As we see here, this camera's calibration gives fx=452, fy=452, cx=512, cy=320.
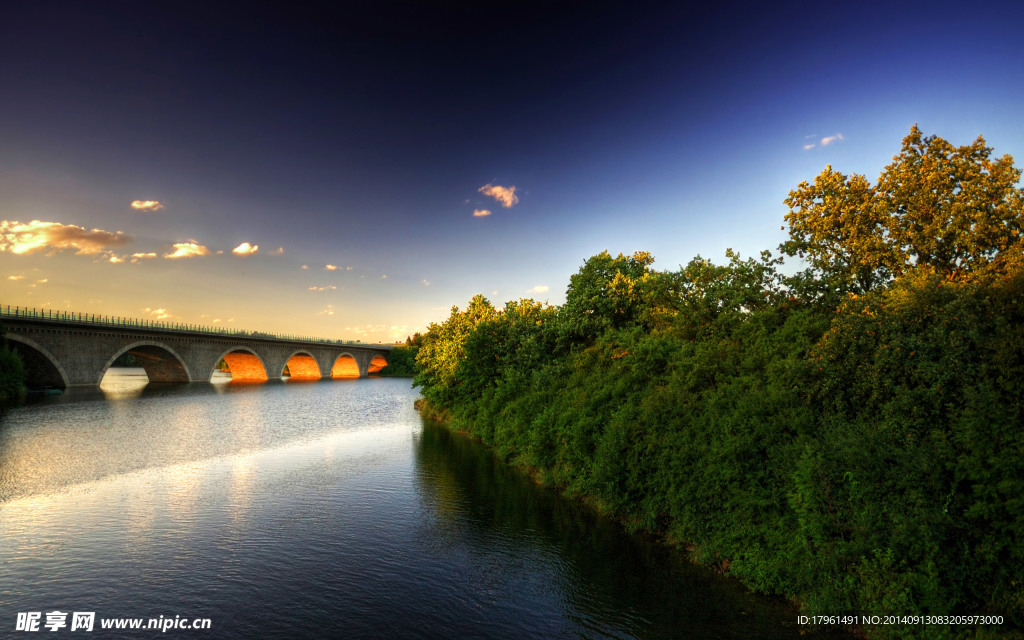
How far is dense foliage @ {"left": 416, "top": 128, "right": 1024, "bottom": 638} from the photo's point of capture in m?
9.91

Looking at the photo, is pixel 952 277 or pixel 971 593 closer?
pixel 971 593

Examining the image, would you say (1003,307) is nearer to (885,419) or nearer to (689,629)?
(885,419)

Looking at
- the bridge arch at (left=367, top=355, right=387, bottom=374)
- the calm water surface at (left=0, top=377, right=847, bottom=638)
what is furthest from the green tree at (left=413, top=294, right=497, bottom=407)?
the bridge arch at (left=367, top=355, right=387, bottom=374)

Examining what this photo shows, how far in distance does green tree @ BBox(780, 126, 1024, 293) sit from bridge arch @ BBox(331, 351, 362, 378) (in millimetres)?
140208

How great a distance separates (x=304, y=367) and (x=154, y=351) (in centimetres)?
4798

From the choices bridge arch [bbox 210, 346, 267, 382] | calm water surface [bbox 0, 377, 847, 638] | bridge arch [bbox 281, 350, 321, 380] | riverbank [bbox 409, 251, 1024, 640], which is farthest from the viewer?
bridge arch [bbox 281, 350, 321, 380]

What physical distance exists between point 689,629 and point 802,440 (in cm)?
647

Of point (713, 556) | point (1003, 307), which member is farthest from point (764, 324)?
point (713, 556)

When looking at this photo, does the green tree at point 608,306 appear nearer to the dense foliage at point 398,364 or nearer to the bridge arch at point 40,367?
the bridge arch at point 40,367

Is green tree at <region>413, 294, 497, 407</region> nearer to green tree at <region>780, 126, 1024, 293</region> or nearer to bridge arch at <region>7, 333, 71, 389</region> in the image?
green tree at <region>780, 126, 1024, 293</region>

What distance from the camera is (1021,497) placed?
29.5ft

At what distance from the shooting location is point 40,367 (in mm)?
61281

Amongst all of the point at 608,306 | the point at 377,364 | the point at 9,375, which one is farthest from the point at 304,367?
the point at 608,306

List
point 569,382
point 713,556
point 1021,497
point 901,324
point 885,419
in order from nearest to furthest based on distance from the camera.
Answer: point 1021,497
point 885,419
point 901,324
point 713,556
point 569,382
